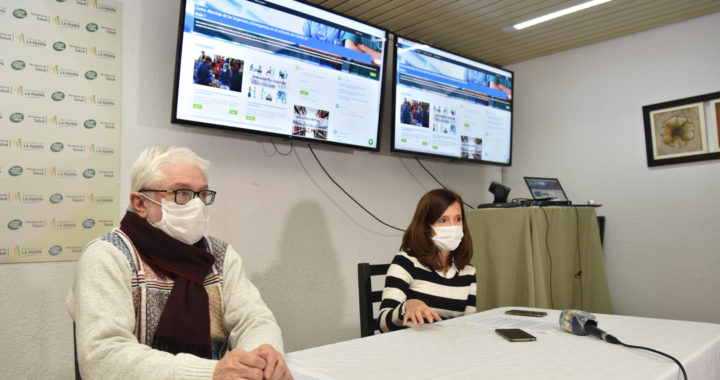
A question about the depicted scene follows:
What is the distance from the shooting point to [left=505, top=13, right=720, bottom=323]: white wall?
3.26 m

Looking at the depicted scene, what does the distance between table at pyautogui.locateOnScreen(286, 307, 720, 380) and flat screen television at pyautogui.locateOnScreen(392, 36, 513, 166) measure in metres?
1.99

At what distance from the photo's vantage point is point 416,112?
331cm

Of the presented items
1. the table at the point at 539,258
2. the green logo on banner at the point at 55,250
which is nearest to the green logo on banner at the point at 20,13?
the green logo on banner at the point at 55,250

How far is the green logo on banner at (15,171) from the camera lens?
6.61ft

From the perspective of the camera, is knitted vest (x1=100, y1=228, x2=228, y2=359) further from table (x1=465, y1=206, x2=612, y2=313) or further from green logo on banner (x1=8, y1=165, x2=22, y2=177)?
table (x1=465, y1=206, x2=612, y2=313)

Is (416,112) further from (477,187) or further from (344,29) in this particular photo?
(477,187)

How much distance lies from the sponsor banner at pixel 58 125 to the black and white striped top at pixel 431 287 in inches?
53.2

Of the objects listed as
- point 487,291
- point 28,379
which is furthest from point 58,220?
point 487,291

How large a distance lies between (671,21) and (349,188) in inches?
98.6

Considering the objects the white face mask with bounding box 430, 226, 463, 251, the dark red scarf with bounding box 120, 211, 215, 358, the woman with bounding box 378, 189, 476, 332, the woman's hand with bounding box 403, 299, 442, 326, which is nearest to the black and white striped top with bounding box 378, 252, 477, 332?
the woman with bounding box 378, 189, 476, 332

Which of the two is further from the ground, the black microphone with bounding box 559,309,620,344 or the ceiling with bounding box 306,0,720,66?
the ceiling with bounding box 306,0,720,66

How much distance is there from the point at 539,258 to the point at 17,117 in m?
2.79

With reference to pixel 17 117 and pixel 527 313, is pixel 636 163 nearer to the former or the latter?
pixel 527 313

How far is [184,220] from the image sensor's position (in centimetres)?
136
